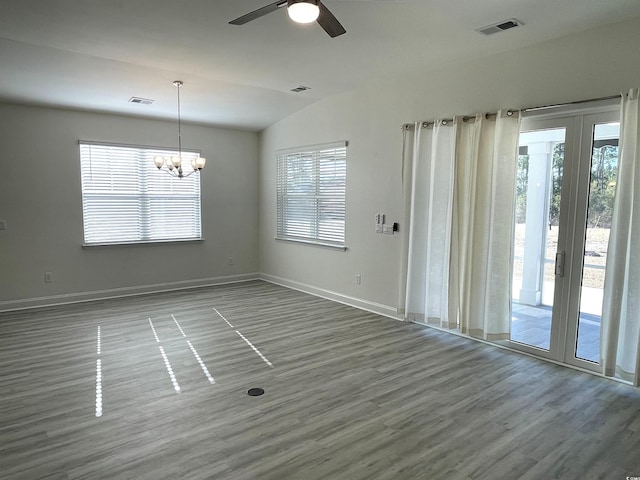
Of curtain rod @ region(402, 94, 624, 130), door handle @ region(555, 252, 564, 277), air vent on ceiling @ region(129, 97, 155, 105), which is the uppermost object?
air vent on ceiling @ region(129, 97, 155, 105)

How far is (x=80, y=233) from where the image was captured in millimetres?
5973

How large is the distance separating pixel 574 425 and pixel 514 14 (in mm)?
3054

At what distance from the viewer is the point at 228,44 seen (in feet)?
12.9

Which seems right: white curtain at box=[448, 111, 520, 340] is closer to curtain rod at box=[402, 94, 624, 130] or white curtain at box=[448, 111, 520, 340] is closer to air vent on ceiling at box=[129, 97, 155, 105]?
curtain rod at box=[402, 94, 624, 130]

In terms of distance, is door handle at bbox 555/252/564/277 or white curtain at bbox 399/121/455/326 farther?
white curtain at bbox 399/121/455/326

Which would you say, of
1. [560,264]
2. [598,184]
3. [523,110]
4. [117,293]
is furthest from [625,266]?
[117,293]

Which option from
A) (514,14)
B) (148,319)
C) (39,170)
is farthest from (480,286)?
(39,170)

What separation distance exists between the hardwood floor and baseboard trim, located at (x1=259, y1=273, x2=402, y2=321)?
49cm

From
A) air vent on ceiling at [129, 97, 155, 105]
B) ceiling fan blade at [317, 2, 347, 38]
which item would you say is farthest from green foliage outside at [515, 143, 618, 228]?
air vent on ceiling at [129, 97, 155, 105]

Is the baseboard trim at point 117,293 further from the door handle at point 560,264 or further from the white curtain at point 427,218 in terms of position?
the door handle at point 560,264

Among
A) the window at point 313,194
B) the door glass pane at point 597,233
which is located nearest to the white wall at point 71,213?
the window at point 313,194

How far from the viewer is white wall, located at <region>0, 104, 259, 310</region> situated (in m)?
5.46

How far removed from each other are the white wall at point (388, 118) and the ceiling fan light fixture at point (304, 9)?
2573 millimetres

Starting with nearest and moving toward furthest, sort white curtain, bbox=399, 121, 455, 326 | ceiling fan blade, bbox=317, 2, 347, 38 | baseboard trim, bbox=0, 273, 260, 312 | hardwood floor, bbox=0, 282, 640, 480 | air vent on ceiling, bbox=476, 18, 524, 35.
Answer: hardwood floor, bbox=0, 282, 640, 480
ceiling fan blade, bbox=317, 2, 347, 38
air vent on ceiling, bbox=476, 18, 524, 35
white curtain, bbox=399, 121, 455, 326
baseboard trim, bbox=0, 273, 260, 312
